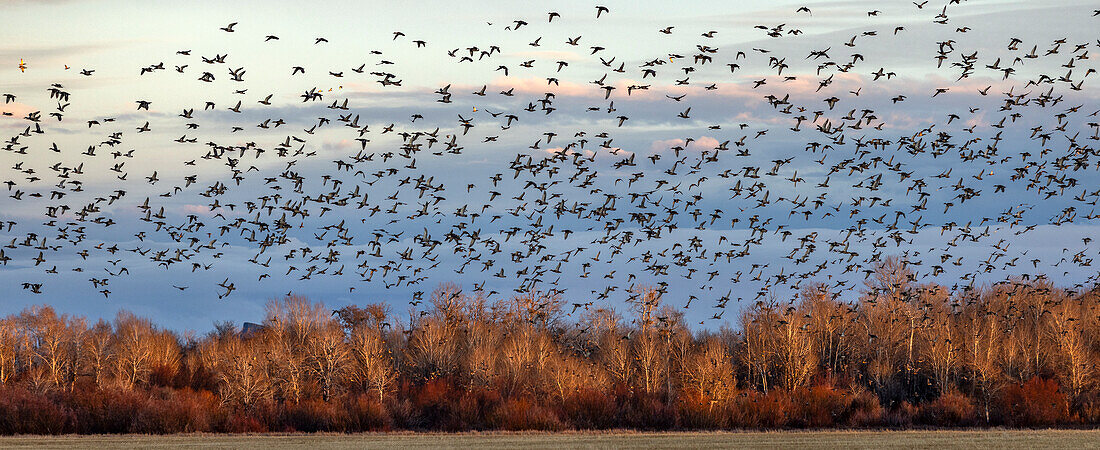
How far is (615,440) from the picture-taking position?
7206cm

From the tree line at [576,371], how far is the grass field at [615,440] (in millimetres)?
4625

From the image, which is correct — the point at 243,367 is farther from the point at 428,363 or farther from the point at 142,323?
the point at 142,323

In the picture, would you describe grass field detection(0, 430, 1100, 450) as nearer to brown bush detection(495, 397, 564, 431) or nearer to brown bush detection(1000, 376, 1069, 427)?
brown bush detection(495, 397, 564, 431)

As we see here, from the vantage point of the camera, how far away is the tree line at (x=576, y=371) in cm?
8188

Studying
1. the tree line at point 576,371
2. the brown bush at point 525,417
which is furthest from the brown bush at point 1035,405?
the brown bush at point 525,417

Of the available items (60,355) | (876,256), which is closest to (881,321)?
(876,256)

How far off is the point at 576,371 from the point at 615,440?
Answer: 1782cm

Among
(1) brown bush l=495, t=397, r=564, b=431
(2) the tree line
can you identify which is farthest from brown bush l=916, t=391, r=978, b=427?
(1) brown bush l=495, t=397, r=564, b=431

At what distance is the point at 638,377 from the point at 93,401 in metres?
43.4

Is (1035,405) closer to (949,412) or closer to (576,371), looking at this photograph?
(949,412)

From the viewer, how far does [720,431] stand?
261 ft

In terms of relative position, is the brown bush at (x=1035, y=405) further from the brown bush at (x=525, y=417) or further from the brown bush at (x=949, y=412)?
the brown bush at (x=525, y=417)

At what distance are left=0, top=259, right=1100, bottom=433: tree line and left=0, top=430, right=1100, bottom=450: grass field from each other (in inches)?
182

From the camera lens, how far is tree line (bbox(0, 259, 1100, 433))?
8188 cm
